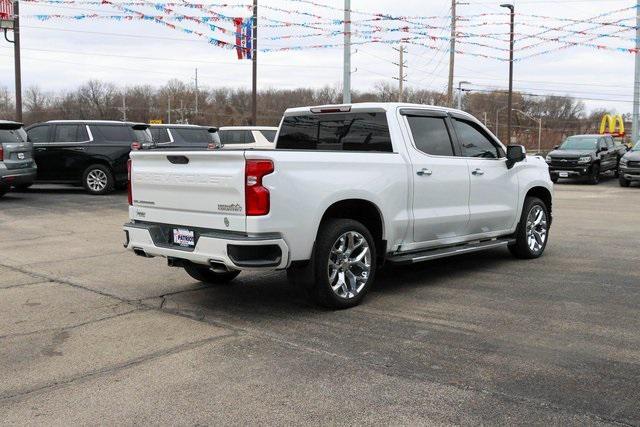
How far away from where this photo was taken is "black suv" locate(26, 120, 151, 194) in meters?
16.2

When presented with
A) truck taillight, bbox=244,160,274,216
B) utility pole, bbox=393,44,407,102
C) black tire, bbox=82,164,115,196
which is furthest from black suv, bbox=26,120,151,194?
utility pole, bbox=393,44,407,102

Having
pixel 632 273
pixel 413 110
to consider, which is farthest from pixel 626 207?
pixel 413 110

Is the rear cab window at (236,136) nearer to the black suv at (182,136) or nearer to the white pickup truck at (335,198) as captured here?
the black suv at (182,136)

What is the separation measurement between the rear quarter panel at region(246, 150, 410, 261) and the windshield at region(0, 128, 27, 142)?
11.1 m

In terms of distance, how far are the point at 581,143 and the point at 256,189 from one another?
21349 mm

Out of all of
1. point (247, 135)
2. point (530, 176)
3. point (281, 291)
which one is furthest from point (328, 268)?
point (247, 135)

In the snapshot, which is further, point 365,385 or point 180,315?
point 180,315

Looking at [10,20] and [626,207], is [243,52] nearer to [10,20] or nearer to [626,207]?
[10,20]

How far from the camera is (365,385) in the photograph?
4.01 m

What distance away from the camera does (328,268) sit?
558 centimetres

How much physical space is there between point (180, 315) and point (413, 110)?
10.3 feet

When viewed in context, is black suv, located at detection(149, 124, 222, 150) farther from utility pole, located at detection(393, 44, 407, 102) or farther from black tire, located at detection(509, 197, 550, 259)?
utility pole, located at detection(393, 44, 407, 102)

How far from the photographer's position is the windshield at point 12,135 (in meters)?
14.2

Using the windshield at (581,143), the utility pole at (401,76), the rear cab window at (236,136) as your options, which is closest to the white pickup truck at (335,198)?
the rear cab window at (236,136)
